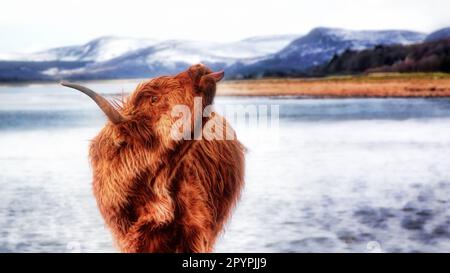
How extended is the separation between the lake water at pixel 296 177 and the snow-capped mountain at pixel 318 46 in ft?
0.36

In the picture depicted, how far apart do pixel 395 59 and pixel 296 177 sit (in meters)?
0.48

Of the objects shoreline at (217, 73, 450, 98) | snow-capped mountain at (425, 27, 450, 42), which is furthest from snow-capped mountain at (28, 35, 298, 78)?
snow-capped mountain at (425, 27, 450, 42)

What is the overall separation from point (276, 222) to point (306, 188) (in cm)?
14

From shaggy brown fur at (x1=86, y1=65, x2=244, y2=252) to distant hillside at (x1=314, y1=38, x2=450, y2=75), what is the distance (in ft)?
2.13

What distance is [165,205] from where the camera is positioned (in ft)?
4.70

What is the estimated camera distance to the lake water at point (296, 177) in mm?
1819

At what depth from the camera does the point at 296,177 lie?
191 cm

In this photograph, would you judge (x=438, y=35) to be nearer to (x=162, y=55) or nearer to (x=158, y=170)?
(x=162, y=55)

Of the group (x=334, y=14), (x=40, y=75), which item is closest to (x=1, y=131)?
(x=40, y=75)

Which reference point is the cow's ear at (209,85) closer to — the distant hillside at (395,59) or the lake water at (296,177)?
the lake water at (296,177)

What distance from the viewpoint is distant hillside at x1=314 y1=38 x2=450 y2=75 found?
1.96 meters

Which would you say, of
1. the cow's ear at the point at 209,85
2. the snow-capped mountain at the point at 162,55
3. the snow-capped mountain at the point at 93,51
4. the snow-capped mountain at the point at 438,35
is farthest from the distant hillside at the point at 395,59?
the cow's ear at the point at 209,85
